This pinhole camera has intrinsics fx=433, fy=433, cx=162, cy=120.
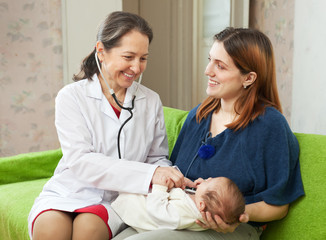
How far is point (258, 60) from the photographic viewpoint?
1.59 meters

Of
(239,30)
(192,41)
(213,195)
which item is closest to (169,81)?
(192,41)

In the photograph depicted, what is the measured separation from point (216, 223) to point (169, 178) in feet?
0.81

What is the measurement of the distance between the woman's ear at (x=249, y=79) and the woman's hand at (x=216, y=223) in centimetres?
52

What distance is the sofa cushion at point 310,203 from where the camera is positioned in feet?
4.92

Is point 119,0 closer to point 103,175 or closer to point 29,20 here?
point 29,20

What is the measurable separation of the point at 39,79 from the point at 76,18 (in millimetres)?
611

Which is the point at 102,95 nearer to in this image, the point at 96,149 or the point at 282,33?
the point at 96,149

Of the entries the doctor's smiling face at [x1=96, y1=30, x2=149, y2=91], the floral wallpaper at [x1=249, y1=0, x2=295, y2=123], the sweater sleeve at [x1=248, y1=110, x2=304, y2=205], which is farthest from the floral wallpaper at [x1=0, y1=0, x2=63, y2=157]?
the sweater sleeve at [x1=248, y1=110, x2=304, y2=205]

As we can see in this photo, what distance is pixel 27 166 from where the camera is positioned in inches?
96.0

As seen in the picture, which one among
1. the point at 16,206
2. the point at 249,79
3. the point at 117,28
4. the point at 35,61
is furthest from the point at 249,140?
the point at 35,61

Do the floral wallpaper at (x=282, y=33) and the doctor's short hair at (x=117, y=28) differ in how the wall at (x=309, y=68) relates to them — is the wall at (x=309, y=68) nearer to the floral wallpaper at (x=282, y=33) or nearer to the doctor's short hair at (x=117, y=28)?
the floral wallpaper at (x=282, y=33)

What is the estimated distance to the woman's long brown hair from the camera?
1586 mm

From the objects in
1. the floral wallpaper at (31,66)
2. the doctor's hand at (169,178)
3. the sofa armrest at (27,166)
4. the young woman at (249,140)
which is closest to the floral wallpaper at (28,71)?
the floral wallpaper at (31,66)

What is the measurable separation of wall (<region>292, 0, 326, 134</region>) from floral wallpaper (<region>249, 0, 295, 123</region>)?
13cm
